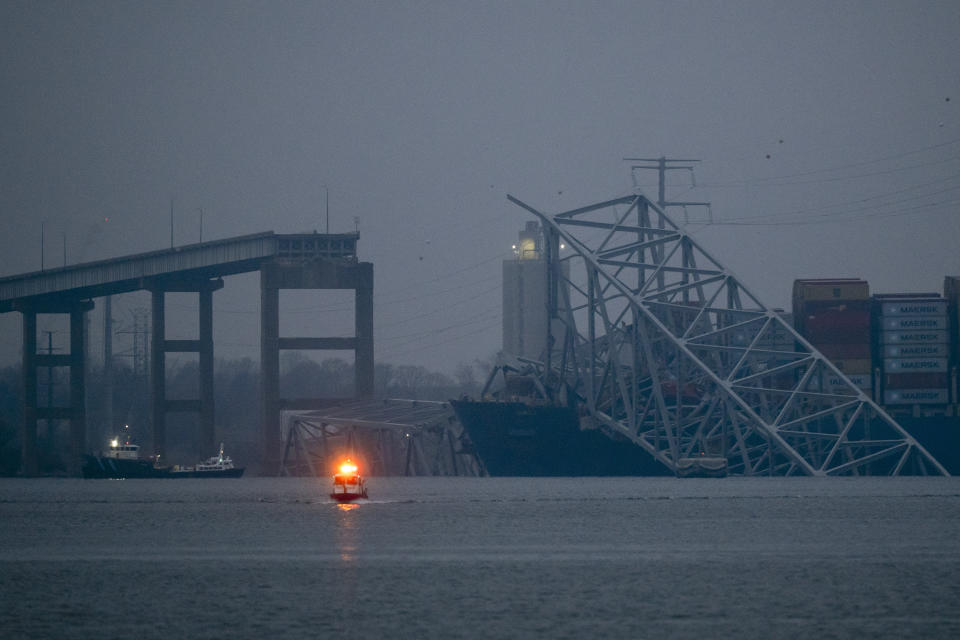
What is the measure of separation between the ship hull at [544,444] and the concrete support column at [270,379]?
87.7ft

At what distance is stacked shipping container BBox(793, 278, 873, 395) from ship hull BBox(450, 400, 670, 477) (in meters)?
13.4

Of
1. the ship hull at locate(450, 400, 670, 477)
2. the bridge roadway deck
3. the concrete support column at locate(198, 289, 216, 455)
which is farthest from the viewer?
the concrete support column at locate(198, 289, 216, 455)

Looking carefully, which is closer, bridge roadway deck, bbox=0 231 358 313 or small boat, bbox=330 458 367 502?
small boat, bbox=330 458 367 502

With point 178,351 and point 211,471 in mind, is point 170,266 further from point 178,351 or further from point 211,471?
point 211,471

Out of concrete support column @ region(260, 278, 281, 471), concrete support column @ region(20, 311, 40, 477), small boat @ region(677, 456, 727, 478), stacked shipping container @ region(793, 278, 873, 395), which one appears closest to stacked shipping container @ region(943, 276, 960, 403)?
stacked shipping container @ region(793, 278, 873, 395)

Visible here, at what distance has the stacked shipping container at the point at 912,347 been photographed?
9494cm

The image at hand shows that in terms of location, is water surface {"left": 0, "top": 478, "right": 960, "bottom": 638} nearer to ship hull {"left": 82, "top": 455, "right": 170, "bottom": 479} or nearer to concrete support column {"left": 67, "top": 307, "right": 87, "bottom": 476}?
ship hull {"left": 82, "top": 455, "right": 170, "bottom": 479}

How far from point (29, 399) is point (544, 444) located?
58.4 m

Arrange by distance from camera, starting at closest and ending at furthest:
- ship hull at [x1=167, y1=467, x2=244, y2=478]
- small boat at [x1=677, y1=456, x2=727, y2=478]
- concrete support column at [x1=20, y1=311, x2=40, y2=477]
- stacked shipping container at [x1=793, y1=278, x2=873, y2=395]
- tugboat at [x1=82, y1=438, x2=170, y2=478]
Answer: small boat at [x1=677, y1=456, x2=727, y2=478] → stacked shipping container at [x1=793, y1=278, x2=873, y2=395] → tugboat at [x1=82, y1=438, x2=170, y2=478] → ship hull at [x1=167, y1=467, x2=244, y2=478] → concrete support column at [x1=20, y1=311, x2=40, y2=477]

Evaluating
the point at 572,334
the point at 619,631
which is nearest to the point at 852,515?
the point at 619,631

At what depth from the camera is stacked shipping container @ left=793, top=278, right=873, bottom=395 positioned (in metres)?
97.5

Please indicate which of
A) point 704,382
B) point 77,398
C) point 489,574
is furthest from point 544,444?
point 489,574

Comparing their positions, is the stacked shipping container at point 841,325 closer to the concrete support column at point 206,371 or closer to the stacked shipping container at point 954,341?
the stacked shipping container at point 954,341

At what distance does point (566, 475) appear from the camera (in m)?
102
